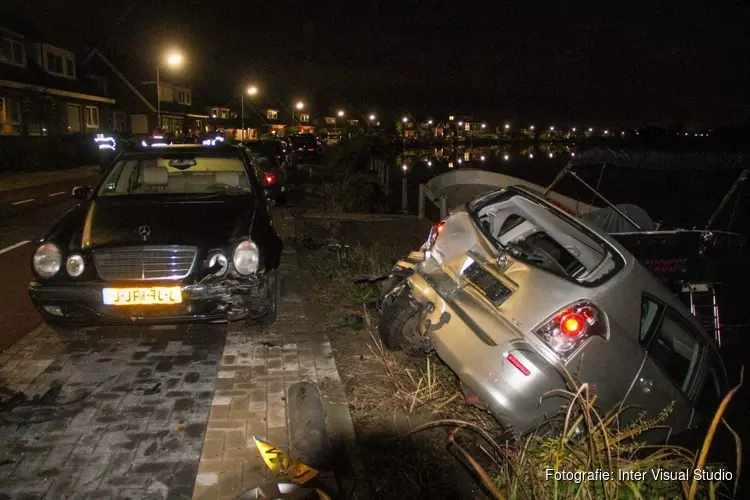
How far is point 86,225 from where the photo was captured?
17.7ft

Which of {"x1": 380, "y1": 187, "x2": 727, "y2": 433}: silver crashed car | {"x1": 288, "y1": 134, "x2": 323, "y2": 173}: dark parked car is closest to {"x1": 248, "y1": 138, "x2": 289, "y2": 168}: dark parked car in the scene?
{"x1": 288, "y1": 134, "x2": 323, "y2": 173}: dark parked car

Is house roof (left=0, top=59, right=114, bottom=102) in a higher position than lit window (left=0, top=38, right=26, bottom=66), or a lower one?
lower

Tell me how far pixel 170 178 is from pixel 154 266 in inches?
75.3

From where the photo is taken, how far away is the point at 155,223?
17.7 feet

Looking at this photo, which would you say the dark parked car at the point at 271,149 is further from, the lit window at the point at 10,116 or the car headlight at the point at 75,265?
the car headlight at the point at 75,265

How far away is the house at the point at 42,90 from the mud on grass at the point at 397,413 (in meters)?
29.0

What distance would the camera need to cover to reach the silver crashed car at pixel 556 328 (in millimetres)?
3441

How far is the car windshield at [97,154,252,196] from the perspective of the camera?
644 cm

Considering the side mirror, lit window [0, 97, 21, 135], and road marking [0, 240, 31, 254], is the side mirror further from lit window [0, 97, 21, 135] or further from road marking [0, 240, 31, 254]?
lit window [0, 97, 21, 135]

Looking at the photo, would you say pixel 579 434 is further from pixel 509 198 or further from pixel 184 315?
pixel 184 315

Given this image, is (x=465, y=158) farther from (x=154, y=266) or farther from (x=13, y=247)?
(x=154, y=266)

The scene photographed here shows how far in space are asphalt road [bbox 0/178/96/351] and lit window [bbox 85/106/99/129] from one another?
20.2 m

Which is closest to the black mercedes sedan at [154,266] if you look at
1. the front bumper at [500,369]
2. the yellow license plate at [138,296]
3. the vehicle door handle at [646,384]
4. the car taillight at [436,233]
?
the yellow license plate at [138,296]

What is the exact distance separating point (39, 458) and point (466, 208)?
3.41 metres
